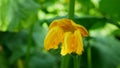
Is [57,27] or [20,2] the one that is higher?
[57,27]

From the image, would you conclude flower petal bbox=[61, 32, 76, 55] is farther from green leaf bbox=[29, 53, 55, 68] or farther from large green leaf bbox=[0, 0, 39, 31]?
green leaf bbox=[29, 53, 55, 68]

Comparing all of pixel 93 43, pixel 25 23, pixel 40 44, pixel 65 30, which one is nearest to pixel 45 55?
pixel 40 44

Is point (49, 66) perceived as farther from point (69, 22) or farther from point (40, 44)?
point (69, 22)

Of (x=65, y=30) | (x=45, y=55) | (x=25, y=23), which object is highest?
(x=65, y=30)

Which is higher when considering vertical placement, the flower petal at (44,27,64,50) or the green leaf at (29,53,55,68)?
the flower petal at (44,27,64,50)

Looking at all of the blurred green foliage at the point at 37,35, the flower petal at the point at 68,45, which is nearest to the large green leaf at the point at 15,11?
the blurred green foliage at the point at 37,35

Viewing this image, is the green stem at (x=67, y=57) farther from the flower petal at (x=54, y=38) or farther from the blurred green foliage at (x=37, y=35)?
the blurred green foliage at (x=37, y=35)

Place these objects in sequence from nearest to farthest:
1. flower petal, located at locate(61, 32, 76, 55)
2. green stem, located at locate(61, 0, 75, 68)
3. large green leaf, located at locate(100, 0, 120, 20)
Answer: flower petal, located at locate(61, 32, 76, 55) < green stem, located at locate(61, 0, 75, 68) < large green leaf, located at locate(100, 0, 120, 20)

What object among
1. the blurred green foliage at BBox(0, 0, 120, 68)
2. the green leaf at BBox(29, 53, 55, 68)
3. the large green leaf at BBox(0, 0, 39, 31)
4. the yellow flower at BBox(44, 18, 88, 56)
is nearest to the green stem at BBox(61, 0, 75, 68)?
the yellow flower at BBox(44, 18, 88, 56)
